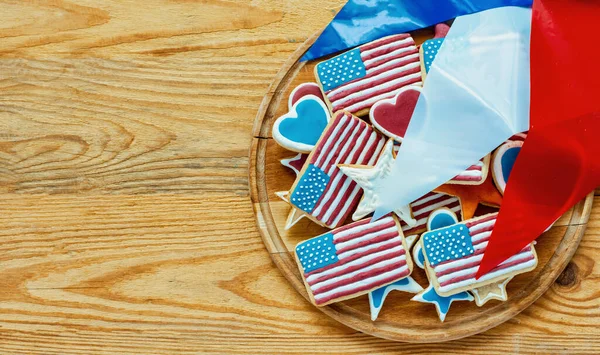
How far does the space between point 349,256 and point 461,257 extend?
0.23m

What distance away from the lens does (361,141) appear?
1.06 m

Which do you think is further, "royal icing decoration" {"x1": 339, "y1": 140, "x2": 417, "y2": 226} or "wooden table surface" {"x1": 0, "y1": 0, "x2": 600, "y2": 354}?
"wooden table surface" {"x1": 0, "y1": 0, "x2": 600, "y2": 354}

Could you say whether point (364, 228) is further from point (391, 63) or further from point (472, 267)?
point (391, 63)

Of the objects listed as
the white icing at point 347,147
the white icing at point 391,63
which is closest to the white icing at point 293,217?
the white icing at point 347,147

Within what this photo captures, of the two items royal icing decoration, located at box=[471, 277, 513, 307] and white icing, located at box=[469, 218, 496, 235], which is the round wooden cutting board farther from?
white icing, located at box=[469, 218, 496, 235]

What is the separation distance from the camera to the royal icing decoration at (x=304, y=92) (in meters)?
1.10

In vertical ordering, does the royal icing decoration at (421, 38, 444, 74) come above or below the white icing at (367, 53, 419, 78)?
above

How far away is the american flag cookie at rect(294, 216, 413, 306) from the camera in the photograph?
1.06m

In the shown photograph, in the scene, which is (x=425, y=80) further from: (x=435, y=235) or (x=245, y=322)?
(x=245, y=322)

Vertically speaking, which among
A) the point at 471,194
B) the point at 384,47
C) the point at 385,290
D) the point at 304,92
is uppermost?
the point at 384,47

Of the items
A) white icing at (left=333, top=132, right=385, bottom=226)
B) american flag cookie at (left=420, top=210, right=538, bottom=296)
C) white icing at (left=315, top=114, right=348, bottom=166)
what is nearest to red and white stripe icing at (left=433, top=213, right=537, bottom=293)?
american flag cookie at (left=420, top=210, right=538, bottom=296)

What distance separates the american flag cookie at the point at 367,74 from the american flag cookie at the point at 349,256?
0.83 feet

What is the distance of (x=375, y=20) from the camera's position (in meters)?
1.12

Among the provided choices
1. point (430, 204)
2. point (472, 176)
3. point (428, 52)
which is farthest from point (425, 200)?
point (428, 52)
